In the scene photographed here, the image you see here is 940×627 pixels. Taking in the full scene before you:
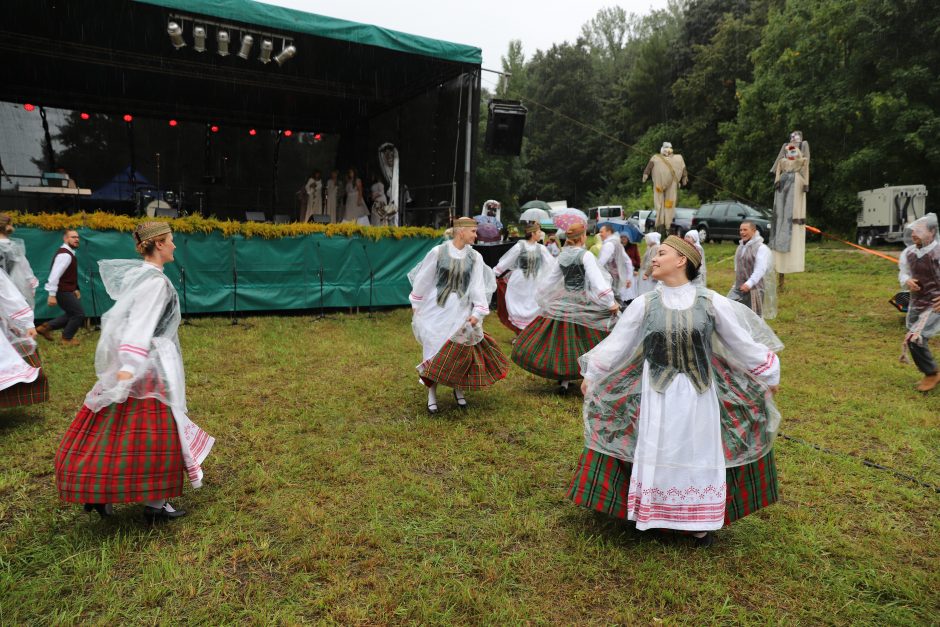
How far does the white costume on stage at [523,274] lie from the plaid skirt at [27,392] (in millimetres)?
4158

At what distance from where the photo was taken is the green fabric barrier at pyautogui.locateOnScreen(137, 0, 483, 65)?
880 cm

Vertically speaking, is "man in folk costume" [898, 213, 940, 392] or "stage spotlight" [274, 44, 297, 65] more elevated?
"stage spotlight" [274, 44, 297, 65]

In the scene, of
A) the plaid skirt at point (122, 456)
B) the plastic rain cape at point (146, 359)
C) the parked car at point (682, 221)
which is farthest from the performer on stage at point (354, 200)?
the parked car at point (682, 221)

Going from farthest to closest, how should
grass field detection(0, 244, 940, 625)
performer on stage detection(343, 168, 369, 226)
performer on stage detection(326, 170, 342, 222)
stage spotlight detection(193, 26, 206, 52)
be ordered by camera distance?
performer on stage detection(326, 170, 342, 222)
performer on stage detection(343, 168, 369, 226)
stage spotlight detection(193, 26, 206, 52)
grass field detection(0, 244, 940, 625)

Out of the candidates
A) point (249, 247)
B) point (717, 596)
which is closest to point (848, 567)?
point (717, 596)

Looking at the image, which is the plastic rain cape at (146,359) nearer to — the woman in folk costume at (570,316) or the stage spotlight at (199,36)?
the woman in folk costume at (570,316)

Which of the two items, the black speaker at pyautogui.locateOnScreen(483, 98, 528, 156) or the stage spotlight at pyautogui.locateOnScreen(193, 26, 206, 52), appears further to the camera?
the black speaker at pyautogui.locateOnScreen(483, 98, 528, 156)

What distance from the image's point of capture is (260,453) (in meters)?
4.25

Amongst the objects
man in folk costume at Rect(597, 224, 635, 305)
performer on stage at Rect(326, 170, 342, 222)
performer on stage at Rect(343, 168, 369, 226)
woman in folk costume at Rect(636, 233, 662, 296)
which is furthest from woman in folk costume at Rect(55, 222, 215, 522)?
performer on stage at Rect(326, 170, 342, 222)

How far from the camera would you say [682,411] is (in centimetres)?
286

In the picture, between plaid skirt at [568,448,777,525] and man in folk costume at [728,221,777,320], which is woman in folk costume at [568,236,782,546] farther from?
man in folk costume at [728,221,777,320]

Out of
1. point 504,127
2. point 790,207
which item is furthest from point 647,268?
point 504,127

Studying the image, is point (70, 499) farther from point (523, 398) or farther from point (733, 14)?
point (733, 14)

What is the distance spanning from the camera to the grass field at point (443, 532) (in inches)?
103
